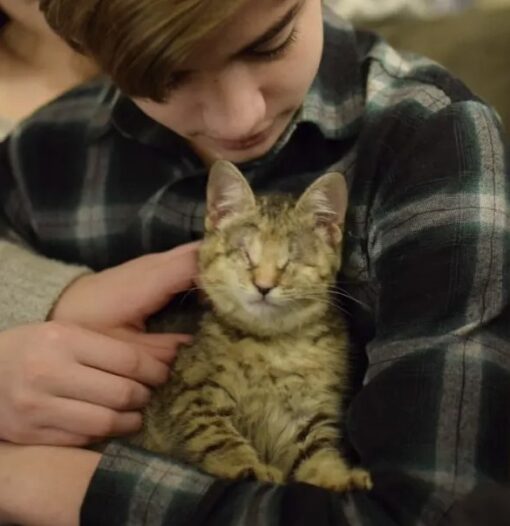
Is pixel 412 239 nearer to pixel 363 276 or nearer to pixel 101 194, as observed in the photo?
pixel 363 276

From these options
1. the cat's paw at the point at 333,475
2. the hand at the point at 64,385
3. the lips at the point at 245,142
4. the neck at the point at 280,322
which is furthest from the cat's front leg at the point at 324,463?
the lips at the point at 245,142

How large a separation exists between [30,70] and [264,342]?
0.79m

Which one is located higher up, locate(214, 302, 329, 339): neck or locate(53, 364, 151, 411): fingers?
locate(53, 364, 151, 411): fingers

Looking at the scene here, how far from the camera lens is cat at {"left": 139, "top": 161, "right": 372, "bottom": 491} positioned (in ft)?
3.73

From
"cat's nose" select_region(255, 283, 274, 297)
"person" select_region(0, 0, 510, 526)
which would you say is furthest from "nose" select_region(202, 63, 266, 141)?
"cat's nose" select_region(255, 283, 274, 297)

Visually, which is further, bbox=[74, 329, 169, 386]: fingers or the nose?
bbox=[74, 329, 169, 386]: fingers

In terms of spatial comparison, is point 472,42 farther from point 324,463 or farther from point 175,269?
point 324,463

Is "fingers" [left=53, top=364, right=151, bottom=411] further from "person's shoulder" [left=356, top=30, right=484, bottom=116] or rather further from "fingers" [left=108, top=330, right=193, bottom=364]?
"person's shoulder" [left=356, top=30, right=484, bottom=116]

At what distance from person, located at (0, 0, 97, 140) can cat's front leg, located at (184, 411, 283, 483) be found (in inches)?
29.2

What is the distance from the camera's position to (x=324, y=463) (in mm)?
1078

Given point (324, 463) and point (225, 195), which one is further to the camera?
point (225, 195)

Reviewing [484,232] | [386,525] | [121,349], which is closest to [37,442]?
[121,349]

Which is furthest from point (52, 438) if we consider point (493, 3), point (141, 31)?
point (493, 3)

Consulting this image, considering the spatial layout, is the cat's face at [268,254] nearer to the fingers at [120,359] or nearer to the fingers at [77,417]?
the fingers at [120,359]
